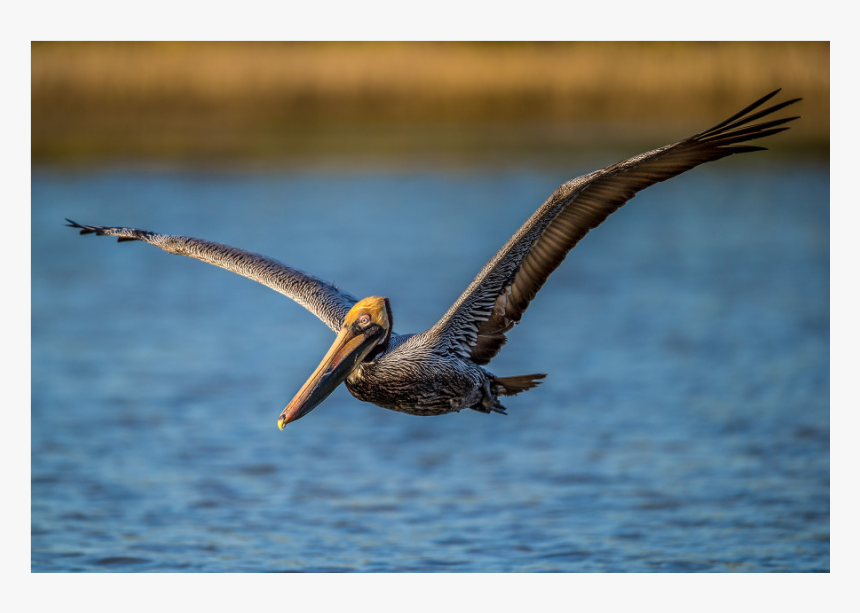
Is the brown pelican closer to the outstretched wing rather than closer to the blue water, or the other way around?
the outstretched wing

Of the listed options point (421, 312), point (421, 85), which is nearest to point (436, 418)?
point (421, 312)

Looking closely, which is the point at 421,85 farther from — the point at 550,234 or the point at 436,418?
the point at 550,234

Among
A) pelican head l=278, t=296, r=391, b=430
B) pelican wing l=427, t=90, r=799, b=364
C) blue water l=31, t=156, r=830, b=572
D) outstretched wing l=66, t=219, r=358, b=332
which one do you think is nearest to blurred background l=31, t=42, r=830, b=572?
blue water l=31, t=156, r=830, b=572

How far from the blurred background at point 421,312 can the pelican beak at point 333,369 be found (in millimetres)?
2877

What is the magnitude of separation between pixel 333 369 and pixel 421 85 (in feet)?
47.2

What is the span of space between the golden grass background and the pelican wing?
10.5m

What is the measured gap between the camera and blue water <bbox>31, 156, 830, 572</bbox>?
10.8 m

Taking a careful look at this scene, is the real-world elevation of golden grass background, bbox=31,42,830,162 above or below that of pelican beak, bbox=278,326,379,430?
above

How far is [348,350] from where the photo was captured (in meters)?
7.46

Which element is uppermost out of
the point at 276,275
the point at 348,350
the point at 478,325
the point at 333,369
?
the point at 276,275

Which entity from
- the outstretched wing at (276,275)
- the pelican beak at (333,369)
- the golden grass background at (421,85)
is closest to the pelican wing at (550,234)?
the pelican beak at (333,369)

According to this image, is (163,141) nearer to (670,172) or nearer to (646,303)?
(646,303)

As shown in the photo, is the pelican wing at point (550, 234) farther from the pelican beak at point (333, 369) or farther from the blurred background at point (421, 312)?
the blurred background at point (421, 312)

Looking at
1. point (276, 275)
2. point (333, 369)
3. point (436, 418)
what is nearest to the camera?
point (333, 369)
